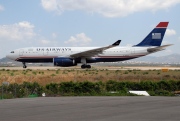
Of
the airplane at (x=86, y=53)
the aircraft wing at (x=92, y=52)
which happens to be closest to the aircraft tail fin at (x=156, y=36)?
the airplane at (x=86, y=53)

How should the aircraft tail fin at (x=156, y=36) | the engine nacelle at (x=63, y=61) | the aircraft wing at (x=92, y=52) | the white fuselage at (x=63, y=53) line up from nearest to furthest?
1. the engine nacelle at (x=63, y=61)
2. the aircraft wing at (x=92, y=52)
3. the white fuselage at (x=63, y=53)
4. the aircraft tail fin at (x=156, y=36)

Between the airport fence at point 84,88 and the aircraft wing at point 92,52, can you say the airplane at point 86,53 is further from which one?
the airport fence at point 84,88

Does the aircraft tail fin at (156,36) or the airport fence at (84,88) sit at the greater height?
the aircraft tail fin at (156,36)

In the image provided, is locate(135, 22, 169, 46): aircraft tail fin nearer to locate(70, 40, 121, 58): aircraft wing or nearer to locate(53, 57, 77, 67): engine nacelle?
locate(70, 40, 121, 58): aircraft wing

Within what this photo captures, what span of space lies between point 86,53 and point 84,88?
2930cm

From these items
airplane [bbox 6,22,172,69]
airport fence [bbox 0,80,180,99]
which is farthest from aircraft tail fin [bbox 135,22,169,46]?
airport fence [bbox 0,80,180,99]

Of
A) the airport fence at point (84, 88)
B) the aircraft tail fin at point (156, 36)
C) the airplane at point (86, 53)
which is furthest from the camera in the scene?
the aircraft tail fin at point (156, 36)

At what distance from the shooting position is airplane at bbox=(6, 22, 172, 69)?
53656 millimetres

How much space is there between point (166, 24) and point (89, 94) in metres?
38.9

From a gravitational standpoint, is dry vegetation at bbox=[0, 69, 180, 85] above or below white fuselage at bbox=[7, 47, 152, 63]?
below

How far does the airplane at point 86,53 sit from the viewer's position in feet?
176

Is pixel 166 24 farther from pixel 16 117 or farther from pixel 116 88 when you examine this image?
pixel 16 117

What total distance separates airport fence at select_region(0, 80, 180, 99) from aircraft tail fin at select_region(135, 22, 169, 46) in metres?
33.2

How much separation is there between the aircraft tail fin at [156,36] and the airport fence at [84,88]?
33.2m
